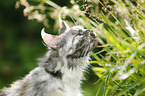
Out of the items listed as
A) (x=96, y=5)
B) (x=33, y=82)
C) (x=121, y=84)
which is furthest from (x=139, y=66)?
(x=33, y=82)

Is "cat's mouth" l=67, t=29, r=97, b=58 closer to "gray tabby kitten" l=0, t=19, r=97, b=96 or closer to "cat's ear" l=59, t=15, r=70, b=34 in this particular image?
"gray tabby kitten" l=0, t=19, r=97, b=96

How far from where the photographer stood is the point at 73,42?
1.57 metres

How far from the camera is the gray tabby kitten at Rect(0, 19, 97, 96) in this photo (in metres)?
1.57

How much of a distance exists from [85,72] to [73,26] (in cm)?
44

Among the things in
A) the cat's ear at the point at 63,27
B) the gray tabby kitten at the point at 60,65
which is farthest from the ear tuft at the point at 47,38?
the cat's ear at the point at 63,27

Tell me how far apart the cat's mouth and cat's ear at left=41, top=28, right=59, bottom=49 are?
0.16 meters

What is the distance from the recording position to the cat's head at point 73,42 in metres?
1.57

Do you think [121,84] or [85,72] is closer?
[121,84]

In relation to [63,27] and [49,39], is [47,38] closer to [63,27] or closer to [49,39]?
[49,39]

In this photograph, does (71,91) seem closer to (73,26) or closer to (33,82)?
(33,82)

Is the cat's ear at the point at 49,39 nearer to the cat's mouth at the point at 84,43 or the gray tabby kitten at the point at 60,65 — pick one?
the gray tabby kitten at the point at 60,65

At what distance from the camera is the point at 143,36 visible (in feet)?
4.87

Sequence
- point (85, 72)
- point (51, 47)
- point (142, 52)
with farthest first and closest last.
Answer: point (85, 72) < point (51, 47) < point (142, 52)

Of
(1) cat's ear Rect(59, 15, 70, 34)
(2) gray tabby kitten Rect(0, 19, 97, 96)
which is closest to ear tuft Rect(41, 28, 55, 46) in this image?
(2) gray tabby kitten Rect(0, 19, 97, 96)
